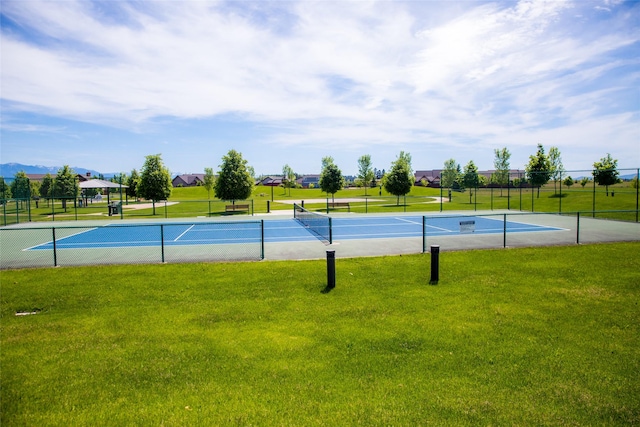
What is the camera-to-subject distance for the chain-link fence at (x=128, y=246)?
14484 mm

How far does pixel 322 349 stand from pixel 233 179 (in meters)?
31.6

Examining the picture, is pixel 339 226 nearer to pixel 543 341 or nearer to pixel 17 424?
pixel 543 341

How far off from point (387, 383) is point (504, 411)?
146 cm

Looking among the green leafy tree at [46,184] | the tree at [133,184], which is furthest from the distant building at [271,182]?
the green leafy tree at [46,184]

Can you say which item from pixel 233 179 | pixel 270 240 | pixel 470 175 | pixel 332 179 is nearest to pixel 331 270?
pixel 270 240

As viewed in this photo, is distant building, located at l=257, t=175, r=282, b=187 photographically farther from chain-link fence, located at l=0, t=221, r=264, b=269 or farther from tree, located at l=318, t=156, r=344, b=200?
chain-link fence, located at l=0, t=221, r=264, b=269

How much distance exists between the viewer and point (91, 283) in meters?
10.9

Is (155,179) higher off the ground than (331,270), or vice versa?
(155,179)

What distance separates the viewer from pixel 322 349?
666cm

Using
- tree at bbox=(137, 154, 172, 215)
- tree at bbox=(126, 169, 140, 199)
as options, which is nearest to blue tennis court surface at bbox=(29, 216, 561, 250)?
tree at bbox=(137, 154, 172, 215)

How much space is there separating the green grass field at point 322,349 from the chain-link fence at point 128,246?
9.76ft

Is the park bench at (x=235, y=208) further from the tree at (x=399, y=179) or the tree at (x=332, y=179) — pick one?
the tree at (x=399, y=179)

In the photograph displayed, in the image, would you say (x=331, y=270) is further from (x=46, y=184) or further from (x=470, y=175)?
(x=46, y=184)

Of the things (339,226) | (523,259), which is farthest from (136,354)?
(339,226)
